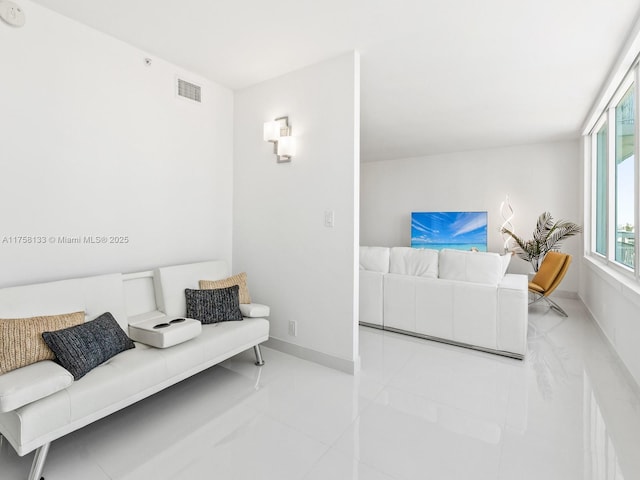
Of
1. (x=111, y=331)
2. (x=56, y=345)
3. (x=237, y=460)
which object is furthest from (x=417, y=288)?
(x=56, y=345)

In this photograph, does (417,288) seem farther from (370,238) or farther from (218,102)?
(370,238)

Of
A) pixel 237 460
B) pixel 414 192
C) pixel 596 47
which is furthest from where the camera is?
pixel 414 192

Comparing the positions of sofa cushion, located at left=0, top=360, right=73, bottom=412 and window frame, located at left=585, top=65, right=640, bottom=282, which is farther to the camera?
window frame, located at left=585, top=65, right=640, bottom=282

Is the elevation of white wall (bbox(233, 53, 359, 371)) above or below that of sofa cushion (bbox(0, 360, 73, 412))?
above

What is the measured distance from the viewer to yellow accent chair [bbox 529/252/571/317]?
13.9 feet

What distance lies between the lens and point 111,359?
1944 mm

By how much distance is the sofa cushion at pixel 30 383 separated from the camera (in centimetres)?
140

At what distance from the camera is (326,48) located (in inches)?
104

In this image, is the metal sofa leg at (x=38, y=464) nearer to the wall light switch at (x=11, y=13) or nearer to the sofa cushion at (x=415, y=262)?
the wall light switch at (x=11, y=13)

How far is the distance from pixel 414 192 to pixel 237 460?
6099mm

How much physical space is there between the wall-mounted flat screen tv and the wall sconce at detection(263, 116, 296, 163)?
437 centimetres

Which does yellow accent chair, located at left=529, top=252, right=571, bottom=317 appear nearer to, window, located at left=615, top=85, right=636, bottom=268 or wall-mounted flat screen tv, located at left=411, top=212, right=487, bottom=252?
window, located at left=615, top=85, right=636, bottom=268

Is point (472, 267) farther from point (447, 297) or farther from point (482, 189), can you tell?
point (482, 189)

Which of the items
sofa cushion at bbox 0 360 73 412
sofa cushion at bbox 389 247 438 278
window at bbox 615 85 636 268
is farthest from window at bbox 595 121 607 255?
sofa cushion at bbox 0 360 73 412
